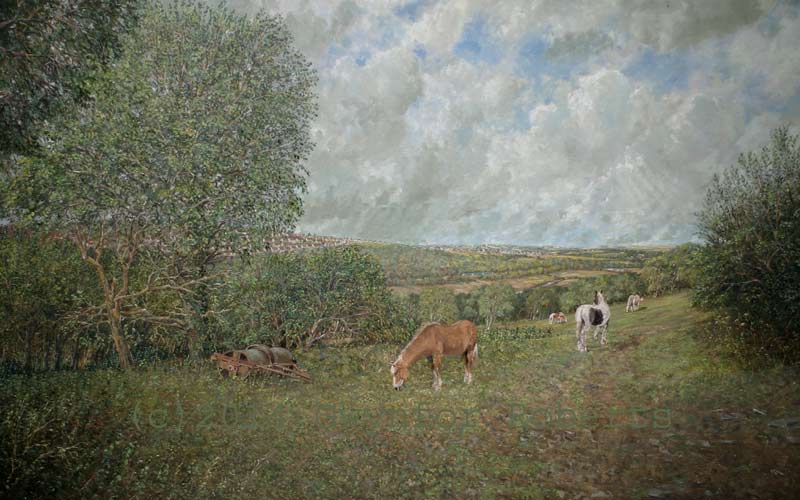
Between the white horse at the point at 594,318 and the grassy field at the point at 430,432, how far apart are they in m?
1.27

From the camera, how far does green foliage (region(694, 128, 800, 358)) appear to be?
9547 millimetres

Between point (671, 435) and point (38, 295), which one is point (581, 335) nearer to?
point (671, 435)

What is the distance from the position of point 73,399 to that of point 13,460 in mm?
2559

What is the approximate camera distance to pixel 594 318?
43.4 feet

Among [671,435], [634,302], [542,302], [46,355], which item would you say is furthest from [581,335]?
[46,355]

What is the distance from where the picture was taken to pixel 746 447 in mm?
7023

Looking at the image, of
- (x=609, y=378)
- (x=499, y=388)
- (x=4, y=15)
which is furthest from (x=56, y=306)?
(x=609, y=378)

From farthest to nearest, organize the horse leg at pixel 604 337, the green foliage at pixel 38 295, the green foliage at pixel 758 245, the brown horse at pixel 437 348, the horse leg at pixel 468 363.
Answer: the horse leg at pixel 604 337
the horse leg at pixel 468 363
the brown horse at pixel 437 348
the green foliage at pixel 38 295
the green foliage at pixel 758 245

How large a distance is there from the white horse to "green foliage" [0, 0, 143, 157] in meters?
13.7

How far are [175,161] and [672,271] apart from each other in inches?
536

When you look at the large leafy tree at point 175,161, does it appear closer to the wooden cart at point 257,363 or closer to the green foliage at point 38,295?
the green foliage at point 38,295

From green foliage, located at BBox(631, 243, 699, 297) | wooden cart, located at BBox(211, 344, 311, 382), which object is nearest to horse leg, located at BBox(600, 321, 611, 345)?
green foliage, located at BBox(631, 243, 699, 297)

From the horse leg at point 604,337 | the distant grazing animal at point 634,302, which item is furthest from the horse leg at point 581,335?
the distant grazing animal at point 634,302

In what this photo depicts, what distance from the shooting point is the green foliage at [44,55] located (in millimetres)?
7402
